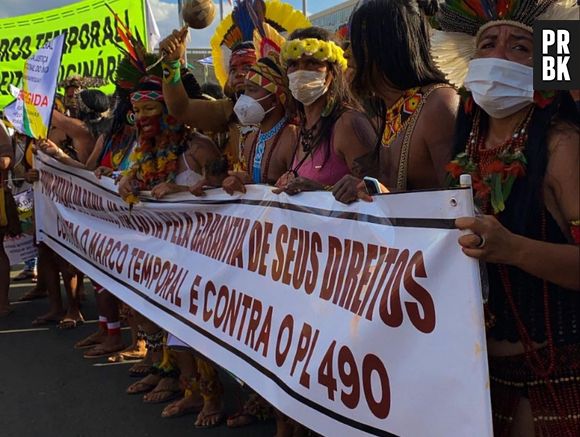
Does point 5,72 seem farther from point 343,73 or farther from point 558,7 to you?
point 558,7

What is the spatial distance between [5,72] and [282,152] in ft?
20.6

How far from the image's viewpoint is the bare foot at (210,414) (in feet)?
11.3

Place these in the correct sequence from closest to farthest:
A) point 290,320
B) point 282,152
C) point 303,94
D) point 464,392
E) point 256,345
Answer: point 464,392 < point 290,320 < point 256,345 < point 303,94 < point 282,152

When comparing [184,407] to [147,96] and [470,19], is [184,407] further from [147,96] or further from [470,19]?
[470,19]

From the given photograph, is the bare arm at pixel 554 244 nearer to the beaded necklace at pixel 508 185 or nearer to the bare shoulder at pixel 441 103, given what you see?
the beaded necklace at pixel 508 185

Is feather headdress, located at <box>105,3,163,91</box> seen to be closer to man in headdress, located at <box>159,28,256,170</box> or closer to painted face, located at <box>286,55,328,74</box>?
man in headdress, located at <box>159,28,256,170</box>

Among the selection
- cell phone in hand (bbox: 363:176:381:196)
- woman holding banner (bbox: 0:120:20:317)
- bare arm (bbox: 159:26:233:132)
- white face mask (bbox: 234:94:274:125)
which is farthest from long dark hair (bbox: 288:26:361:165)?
woman holding banner (bbox: 0:120:20:317)

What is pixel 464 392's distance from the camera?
58.0 inches

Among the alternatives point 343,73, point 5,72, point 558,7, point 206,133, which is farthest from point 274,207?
point 5,72

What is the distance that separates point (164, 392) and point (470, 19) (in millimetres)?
3020

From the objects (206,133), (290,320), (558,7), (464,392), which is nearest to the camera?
(464,392)

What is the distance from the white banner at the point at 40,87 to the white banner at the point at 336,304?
2.07 metres

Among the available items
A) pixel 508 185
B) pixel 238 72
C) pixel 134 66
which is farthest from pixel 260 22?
pixel 508 185

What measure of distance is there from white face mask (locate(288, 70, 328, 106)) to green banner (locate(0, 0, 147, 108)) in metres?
4.77
